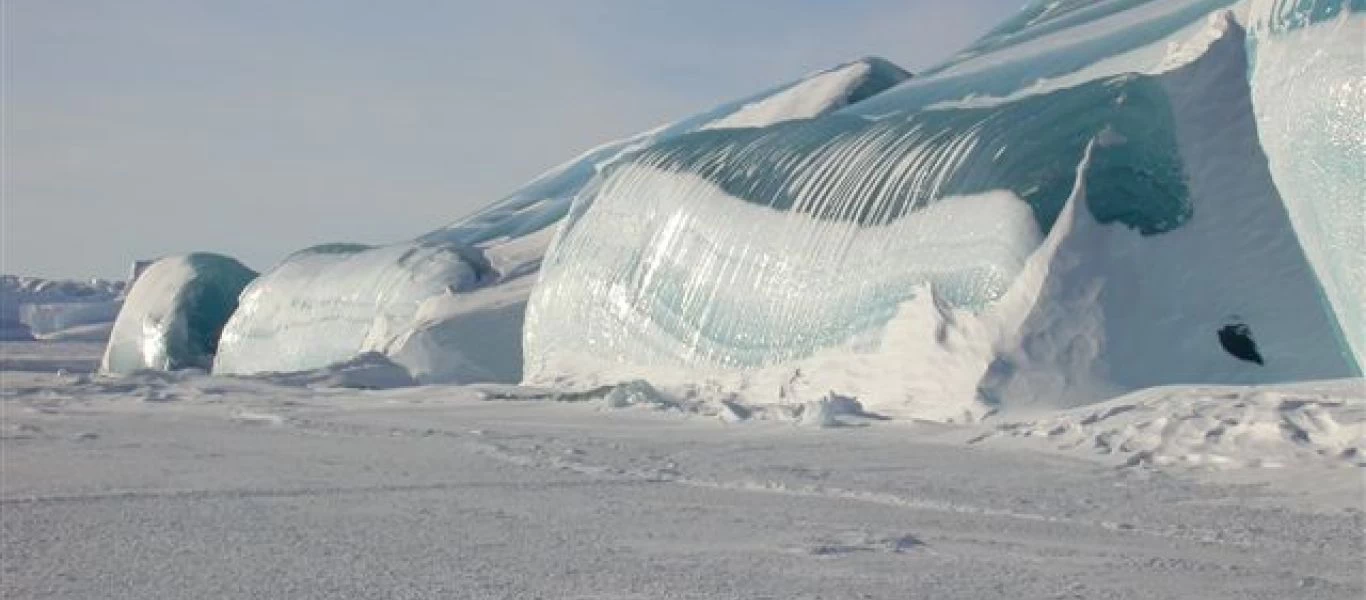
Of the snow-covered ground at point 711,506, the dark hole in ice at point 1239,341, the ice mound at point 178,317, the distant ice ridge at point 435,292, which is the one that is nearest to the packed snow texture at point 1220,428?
the snow-covered ground at point 711,506

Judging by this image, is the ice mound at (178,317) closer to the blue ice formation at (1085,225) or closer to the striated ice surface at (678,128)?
the striated ice surface at (678,128)

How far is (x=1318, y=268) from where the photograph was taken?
11719 mm

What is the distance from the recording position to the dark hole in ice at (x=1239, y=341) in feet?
38.9

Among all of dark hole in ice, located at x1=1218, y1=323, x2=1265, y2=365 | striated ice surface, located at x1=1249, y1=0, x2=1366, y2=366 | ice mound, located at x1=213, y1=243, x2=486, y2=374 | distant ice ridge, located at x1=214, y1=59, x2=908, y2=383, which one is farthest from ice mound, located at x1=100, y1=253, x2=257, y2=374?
striated ice surface, located at x1=1249, y1=0, x2=1366, y2=366

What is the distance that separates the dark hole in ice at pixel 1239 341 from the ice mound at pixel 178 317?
20.5m

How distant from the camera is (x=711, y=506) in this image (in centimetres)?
798

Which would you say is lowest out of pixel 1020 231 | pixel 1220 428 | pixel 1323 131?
pixel 1220 428

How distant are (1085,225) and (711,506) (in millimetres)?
5483

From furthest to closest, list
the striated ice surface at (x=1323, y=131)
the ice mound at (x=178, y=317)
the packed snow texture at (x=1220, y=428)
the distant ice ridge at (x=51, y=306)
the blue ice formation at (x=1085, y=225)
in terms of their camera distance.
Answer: the distant ice ridge at (x=51, y=306) → the ice mound at (x=178, y=317) → the blue ice formation at (x=1085, y=225) → the striated ice surface at (x=1323, y=131) → the packed snow texture at (x=1220, y=428)

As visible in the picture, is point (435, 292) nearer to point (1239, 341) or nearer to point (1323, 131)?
point (1239, 341)

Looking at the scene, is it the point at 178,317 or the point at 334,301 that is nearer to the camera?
the point at 334,301

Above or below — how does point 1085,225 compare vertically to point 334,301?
above

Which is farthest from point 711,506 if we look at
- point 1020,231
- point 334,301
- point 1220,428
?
point 334,301

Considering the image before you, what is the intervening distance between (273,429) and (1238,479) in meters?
7.85
